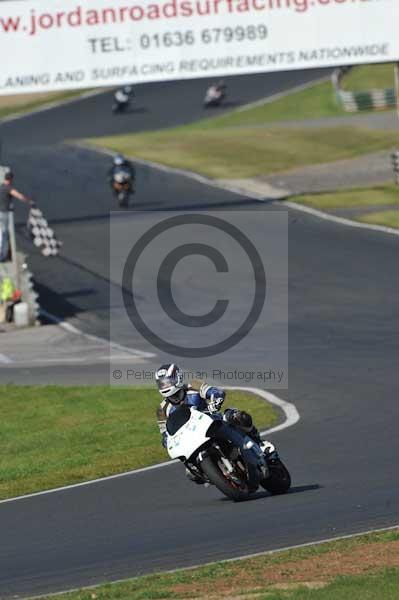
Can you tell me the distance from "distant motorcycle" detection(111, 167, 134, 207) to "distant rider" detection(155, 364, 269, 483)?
25431 mm

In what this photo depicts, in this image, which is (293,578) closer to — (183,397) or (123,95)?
(183,397)

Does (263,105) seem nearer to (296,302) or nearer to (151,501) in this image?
(296,302)

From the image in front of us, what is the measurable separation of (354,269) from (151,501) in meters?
15.8

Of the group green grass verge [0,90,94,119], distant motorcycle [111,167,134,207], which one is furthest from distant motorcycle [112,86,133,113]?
distant motorcycle [111,167,134,207]

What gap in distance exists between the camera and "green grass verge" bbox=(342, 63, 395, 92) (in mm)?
63625

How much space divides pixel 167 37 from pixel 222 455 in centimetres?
2485

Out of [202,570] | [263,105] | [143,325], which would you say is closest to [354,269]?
[143,325]

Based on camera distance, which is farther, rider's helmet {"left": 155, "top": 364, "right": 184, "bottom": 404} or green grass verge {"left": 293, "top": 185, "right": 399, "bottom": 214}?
green grass verge {"left": 293, "top": 185, "right": 399, "bottom": 214}

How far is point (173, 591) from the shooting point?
364 inches

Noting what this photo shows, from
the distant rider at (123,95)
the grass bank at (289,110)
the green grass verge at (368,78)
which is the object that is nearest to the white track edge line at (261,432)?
the grass bank at (289,110)

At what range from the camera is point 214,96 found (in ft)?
212

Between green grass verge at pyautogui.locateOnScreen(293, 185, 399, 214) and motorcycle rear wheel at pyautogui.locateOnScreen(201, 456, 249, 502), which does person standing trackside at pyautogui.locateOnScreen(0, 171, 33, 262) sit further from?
motorcycle rear wheel at pyautogui.locateOnScreen(201, 456, 249, 502)

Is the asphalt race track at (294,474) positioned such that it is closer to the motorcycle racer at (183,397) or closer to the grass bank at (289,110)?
the motorcycle racer at (183,397)

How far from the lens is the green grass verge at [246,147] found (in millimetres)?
46125
